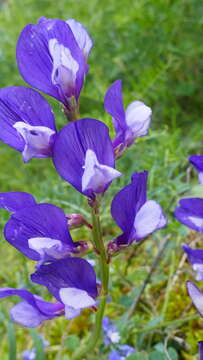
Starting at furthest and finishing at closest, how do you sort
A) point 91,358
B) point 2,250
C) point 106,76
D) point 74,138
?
point 106,76 < point 2,250 < point 91,358 < point 74,138

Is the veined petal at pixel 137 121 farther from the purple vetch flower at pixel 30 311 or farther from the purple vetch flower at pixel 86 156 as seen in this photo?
the purple vetch flower at pixel 30 311

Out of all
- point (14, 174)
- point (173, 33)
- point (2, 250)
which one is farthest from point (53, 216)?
point (14, 174)

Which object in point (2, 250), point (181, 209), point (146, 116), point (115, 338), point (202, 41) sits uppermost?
point (146, 116)

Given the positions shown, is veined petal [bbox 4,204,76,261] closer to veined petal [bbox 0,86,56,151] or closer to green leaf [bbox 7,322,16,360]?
veined petal [bbox 0,86,56,151]

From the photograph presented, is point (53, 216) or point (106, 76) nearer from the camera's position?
point (53, 216)

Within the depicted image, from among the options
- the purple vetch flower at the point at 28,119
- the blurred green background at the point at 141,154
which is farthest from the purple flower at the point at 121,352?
the purple vetch flower at the point at 28,119

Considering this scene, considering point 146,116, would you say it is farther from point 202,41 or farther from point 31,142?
point 202,41

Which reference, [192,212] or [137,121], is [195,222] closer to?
[192,212]
